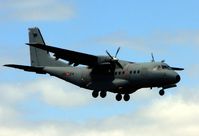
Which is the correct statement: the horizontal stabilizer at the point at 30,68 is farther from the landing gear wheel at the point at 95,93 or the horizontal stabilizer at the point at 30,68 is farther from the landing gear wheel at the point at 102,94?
the landing gear wheel at the point at 102,94

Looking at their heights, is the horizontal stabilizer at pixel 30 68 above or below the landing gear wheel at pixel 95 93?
above

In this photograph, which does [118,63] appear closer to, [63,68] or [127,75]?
[127,75]

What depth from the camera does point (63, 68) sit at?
6359 cm

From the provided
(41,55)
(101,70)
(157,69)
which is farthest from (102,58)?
(41,55)

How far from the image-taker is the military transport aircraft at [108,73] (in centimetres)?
5641

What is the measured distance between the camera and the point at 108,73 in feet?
195

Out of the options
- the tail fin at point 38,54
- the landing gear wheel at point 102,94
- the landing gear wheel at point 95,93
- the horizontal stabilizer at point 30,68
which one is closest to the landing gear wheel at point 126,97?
the landing gear wheel at point 102,94

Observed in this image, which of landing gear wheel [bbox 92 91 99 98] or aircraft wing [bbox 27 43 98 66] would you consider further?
landing gear wheel [bbox 92 91 99 98]

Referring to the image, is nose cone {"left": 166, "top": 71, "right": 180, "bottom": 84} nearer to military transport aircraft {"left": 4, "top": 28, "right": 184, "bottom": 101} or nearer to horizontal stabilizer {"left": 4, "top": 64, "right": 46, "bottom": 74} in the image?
military transport aircraft {"left": 4, "top": 28, "right": 184, "bottom": 101}

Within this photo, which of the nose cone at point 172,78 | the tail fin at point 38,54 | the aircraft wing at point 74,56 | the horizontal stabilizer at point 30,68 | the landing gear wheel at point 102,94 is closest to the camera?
the nose cone at point 172,78

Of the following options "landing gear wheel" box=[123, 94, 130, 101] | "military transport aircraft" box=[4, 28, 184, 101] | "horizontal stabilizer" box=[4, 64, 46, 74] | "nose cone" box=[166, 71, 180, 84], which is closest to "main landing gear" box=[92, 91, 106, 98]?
"military transport aircraft" box=[4, 28, 184, 101]

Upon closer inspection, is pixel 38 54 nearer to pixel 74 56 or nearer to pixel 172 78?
pixel 74 56

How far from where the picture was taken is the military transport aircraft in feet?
185

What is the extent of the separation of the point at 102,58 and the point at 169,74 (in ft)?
22.6
